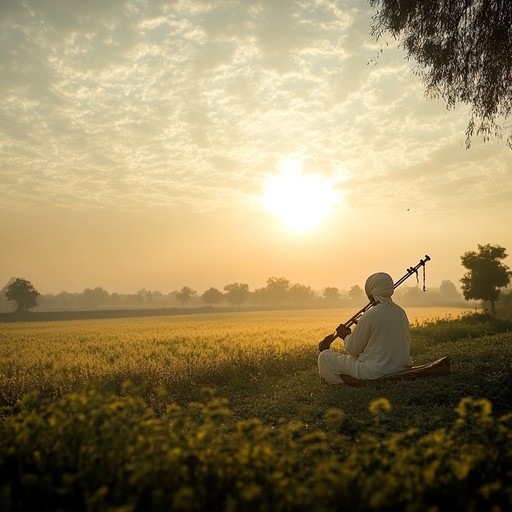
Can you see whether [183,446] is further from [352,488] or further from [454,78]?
[454,78]

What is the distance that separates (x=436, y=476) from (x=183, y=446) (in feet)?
7.10

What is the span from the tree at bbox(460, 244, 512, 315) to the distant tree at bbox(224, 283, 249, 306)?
115 metres

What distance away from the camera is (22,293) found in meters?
95.6

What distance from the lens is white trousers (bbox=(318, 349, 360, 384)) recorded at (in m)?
9.70

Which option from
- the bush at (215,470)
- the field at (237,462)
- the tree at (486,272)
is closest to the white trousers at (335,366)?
the field at (237,462)

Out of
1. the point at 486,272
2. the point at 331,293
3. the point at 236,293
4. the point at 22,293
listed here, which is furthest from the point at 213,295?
the point at 486,272

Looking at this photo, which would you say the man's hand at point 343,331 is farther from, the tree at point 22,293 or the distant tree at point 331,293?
the distant tree at point 331,293

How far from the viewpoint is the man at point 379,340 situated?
927 cm

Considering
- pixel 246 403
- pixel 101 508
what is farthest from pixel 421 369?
pixel 101 508

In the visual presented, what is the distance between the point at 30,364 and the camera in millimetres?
15695

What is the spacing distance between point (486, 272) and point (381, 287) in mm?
37504

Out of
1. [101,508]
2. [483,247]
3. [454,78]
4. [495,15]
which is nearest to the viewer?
[101,508]

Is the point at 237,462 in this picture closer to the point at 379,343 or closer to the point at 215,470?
the point at 215,470

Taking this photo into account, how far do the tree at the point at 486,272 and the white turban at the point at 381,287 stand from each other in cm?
3716
